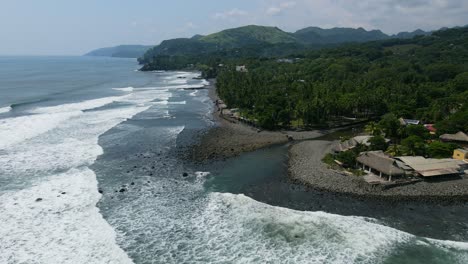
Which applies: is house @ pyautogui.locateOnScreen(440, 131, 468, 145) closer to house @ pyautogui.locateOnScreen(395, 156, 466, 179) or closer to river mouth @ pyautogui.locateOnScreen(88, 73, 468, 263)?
house @ pyautogui.locateOnScreen(395, 156, 466, 179)

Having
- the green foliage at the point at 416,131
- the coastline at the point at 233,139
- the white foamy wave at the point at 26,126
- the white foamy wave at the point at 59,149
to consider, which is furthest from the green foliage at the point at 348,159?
the white foamy wave at the point at 26,126

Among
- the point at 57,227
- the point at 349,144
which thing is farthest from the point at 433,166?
the point at 57,227

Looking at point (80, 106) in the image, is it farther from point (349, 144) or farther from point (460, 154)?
point (460, 154)

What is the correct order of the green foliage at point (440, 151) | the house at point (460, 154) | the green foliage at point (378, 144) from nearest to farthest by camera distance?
the house at point (460, 154), the green foliage at point (440, 151), the green foliage at point (378, 144)

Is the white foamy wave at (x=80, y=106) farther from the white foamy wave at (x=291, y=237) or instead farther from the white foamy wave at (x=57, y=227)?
the white foamy wave at (x=291, y=237)

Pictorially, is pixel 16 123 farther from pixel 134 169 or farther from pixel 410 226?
pixel 410 226

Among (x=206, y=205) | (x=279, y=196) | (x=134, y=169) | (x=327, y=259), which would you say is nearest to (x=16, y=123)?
(x=134, y=169)

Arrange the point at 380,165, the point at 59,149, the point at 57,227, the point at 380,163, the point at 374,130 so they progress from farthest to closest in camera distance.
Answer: the point at 374,130 → the point at 59,149 → the point at 380,163 → the point at 380,165 → the point at 57,227
